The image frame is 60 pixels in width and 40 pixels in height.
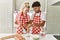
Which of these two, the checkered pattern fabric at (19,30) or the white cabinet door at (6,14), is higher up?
the white cabinet door at (6,14)

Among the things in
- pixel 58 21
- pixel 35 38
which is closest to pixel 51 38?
pixel 35 38

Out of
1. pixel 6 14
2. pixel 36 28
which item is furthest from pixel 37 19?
pixel 6 14

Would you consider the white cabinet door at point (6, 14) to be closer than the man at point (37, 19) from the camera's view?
No

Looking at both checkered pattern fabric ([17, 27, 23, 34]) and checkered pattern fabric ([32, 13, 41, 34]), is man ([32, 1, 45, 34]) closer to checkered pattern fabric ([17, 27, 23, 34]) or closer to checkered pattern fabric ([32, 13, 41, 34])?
checkered pattern fabric ([32, 13, 41, 34])

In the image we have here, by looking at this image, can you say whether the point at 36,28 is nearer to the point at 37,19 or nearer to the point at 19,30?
the point at 37,19

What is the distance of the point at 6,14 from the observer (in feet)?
8.55

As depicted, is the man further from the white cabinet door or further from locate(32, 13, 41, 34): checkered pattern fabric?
the white cabinet door

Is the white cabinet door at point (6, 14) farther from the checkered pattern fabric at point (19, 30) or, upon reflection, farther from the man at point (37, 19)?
the man at point (37, 19)

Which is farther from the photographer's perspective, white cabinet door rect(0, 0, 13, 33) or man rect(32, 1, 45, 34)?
white cabinet door rect(0, 0, 13, 33)

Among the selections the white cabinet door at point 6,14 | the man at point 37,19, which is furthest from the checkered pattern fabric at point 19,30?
the white cabinet door at point 6,14

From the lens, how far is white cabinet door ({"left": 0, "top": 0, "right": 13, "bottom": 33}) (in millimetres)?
2581

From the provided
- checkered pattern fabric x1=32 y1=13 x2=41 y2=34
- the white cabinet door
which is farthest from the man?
the white cabinet door

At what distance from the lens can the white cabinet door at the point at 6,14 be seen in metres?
2.58

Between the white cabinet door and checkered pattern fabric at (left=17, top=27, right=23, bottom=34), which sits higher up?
the white cabinet door
